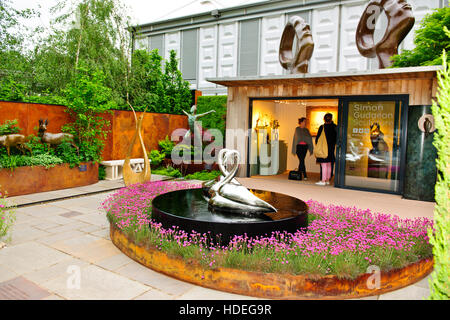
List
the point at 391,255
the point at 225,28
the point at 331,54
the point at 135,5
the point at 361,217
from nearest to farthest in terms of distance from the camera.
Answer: the point at 391,255 < the point at 361,217 < the point at 331,54 < the point at 135,5 < the point at 225,28

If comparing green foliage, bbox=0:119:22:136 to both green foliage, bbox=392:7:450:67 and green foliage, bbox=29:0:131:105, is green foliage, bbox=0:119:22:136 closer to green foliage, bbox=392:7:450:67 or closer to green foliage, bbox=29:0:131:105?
green foliage, bbox=29:0:131:105

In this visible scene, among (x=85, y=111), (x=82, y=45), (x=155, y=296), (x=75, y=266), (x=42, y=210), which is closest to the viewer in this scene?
(x=155, y=296)

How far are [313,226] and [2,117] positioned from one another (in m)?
7.28

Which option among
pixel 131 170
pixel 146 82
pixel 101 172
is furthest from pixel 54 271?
pixel 146 82

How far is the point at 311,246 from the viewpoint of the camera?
3463 millimetres

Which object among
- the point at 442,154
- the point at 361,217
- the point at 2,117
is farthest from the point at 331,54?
the point at 442,154

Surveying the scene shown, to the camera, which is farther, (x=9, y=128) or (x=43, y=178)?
(x=43, y=178)

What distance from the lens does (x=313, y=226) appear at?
426 cm

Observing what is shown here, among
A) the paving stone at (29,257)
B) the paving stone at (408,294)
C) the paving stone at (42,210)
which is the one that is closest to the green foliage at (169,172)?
the paving stone at (42,210)

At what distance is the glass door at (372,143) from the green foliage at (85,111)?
22.1ft

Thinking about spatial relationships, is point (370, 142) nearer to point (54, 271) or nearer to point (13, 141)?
point (54, 271)

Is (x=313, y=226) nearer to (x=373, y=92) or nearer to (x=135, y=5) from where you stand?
(x=373, y=92)

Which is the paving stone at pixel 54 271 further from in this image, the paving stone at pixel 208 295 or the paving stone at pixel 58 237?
the paving stone at pixel 208 295

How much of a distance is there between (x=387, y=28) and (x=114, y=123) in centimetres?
826
